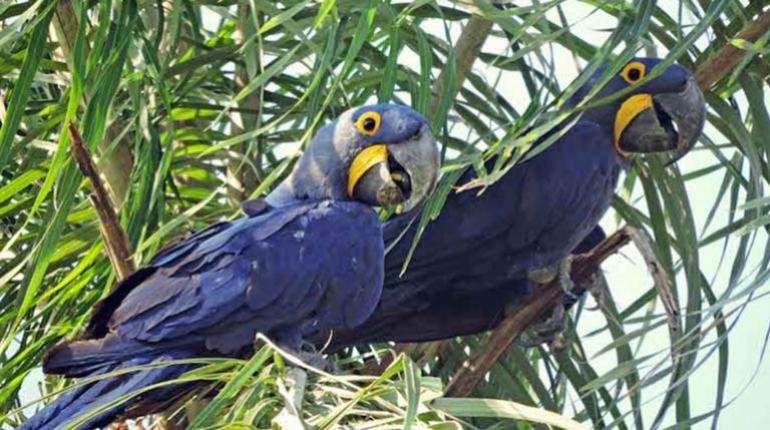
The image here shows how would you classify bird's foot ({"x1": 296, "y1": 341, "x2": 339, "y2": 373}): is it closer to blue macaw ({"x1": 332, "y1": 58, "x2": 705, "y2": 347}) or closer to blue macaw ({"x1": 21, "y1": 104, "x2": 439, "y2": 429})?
blue macaw ({"x1": 21, "y1": 104, "x2": 439, "y2": 429})

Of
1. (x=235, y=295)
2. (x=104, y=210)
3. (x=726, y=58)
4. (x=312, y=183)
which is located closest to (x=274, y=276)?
(x=235, y=295)

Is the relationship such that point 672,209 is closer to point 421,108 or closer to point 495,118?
point 495,118

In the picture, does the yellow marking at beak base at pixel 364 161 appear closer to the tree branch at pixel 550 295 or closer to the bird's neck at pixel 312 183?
the bird's neck at pixel 312 183

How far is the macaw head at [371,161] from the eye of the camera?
110 inches

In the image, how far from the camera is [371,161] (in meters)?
2.87

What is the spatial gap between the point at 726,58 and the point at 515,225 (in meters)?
0.52

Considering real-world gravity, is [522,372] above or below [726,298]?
below

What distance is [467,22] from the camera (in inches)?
116

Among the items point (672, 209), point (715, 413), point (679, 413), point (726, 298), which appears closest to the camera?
point (726, 298)

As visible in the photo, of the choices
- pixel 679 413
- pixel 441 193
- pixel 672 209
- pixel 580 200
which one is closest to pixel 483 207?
pixel 580 200

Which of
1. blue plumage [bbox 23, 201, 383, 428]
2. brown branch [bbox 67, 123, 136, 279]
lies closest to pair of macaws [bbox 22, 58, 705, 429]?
blue plumage [bbox 23, 201, 383, 428]

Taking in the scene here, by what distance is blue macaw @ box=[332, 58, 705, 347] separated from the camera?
297 cm

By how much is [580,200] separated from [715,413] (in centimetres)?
90

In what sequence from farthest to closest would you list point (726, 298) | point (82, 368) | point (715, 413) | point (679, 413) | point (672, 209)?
point (672, 209) < point (679, 413) < point (82, 368) < point (715, 413) < point (726, 298)
